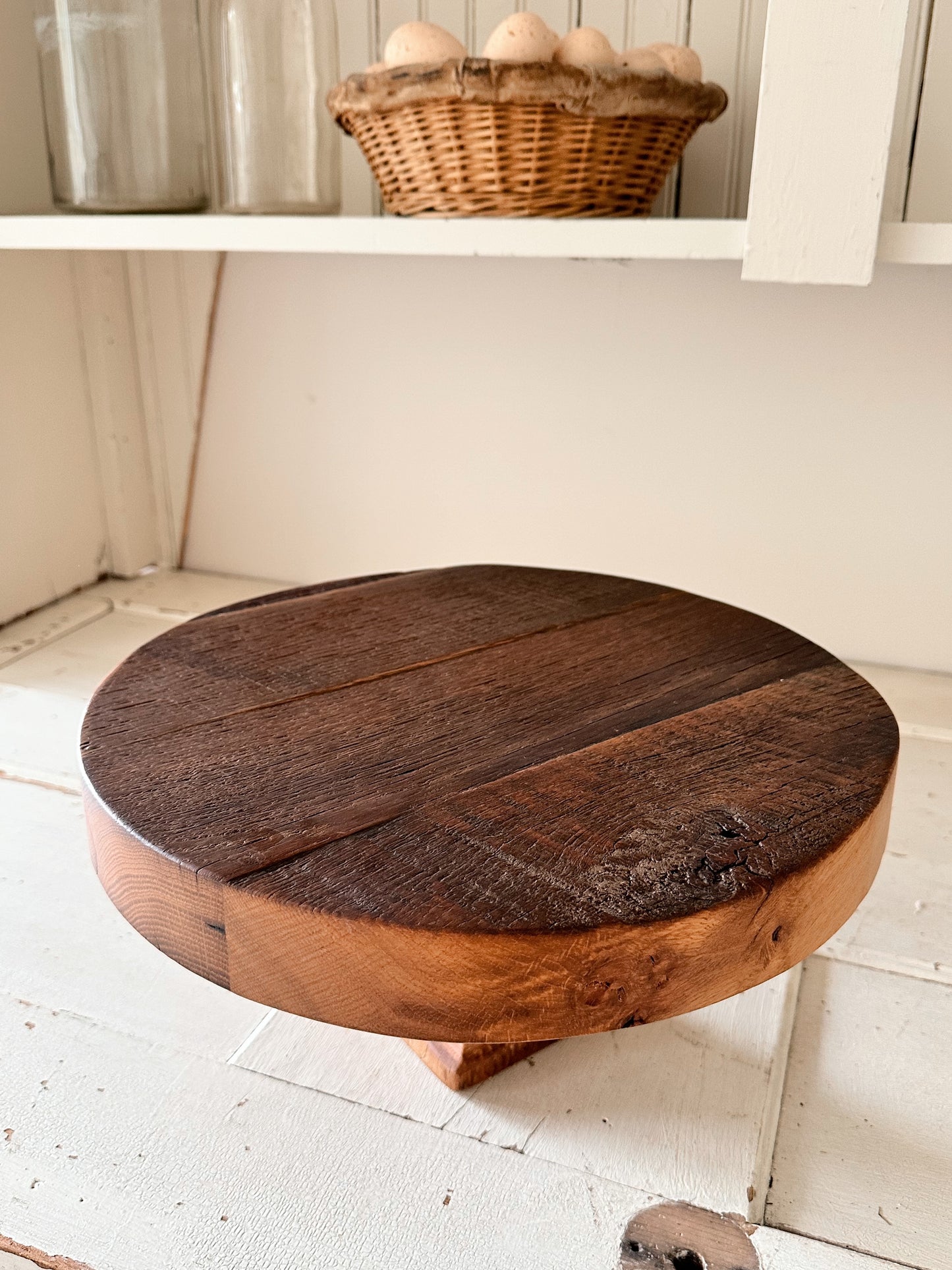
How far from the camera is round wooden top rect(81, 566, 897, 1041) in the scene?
0.52 m

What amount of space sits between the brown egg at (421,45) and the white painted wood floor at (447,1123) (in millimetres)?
982

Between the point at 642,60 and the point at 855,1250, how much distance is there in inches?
46.3

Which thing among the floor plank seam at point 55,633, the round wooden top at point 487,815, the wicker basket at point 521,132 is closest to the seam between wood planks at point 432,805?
the round wooden top at point 487,815

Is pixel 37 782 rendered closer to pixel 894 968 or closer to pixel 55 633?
pixel 55 633

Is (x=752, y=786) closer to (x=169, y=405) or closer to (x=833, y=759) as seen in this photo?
(x=833, y=759)

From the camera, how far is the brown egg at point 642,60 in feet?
3.92

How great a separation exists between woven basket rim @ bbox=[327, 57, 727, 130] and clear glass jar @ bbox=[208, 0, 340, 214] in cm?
27

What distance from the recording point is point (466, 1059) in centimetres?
86

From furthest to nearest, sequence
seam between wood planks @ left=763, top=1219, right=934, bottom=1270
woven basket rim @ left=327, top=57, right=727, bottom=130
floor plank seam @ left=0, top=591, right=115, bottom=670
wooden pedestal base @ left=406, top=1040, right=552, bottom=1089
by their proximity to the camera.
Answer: floor plank seam @ left=0, top=591, right=115, bottom=670, woven basket rim @ left=327, top=57, right=727, bottom=130, wooden pedestal base @ left=406, top=1040, right=552, bottom=1089, seam between wood planks @ left=763, top=1219, right=934, bottom=1270

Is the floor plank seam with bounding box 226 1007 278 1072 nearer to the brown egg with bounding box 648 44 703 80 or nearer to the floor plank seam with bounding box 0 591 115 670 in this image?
the floor plank seam with bounding box 0 591 115 670

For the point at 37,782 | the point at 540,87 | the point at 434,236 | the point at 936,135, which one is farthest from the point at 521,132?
the point at 37,782

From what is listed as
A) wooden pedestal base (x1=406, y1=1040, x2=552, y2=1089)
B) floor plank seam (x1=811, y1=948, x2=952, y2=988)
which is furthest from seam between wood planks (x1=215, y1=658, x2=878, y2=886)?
floor plank seam (x1=811, y1=948, x2=952, y2=988)

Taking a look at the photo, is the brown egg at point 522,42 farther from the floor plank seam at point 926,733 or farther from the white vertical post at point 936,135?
the floor plank seam at point 926,733

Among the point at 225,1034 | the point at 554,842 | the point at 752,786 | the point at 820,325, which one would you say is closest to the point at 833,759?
the point at 752,786
